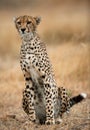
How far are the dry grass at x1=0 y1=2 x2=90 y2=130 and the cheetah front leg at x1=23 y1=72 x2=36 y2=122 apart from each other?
0.14 meters

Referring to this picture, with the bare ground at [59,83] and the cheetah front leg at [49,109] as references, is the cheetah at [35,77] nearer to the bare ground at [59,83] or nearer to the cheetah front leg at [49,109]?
the cheetah front leg at [49,109]

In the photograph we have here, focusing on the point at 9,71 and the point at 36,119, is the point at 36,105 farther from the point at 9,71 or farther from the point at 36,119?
the point at 9,71

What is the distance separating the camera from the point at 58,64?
1420cm

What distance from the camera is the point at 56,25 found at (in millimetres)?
20219

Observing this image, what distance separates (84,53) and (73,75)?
86 centimetres

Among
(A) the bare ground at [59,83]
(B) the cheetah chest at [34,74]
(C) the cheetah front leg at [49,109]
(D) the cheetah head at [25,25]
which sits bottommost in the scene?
(A) the bare ground at [59,83]

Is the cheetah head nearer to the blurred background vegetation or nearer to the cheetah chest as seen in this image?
the cheetah chest

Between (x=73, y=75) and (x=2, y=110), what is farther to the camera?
(x=73, y=75)

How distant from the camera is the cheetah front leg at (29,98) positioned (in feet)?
31.5

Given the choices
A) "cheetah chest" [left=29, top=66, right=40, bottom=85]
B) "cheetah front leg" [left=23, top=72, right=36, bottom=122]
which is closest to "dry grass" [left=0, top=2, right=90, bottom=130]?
"cheetah front leg" [left=23, top=72, right=36, bottom=122]

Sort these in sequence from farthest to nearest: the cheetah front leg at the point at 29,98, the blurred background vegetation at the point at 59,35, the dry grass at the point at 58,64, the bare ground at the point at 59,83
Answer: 1. the blurred background vegetation at the point at 59,35
2. the dry grass at the point at 58,64
3. the cheetah front leg at the point at 29,98
4. the bare ground at the point at 59,83

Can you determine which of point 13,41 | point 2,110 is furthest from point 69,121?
point 13,41

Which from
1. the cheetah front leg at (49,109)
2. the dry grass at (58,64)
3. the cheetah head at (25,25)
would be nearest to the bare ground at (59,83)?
the dry grass at (58,64)

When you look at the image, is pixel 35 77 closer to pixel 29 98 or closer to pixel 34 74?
pixel 34 74
